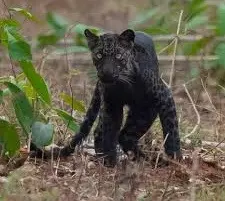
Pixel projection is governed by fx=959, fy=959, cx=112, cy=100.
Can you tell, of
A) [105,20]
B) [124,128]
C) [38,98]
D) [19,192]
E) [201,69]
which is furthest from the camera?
[105,20]

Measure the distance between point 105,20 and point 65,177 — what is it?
8.55 meters

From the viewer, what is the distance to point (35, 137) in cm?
650

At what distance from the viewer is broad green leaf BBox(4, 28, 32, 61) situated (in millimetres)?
6102

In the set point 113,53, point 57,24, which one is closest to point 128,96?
point 113,53

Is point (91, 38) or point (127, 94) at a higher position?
point (91, 38)

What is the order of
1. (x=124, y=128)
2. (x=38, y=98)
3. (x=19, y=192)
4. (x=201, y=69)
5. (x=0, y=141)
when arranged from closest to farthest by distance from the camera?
(x=19, y=192), (x=0, y=141), (x=38, y=98), (x=124, y=128), (x=201, y=69)

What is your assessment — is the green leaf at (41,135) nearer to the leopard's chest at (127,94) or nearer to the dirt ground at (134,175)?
the dirt ground at (134,175)

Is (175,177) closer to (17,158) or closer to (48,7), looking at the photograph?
(17,158)

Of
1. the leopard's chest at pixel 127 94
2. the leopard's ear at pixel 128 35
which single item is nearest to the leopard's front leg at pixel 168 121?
the leopard's chest at pixel 127 94

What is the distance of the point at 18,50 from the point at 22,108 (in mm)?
502

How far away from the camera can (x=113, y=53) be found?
6.76 m

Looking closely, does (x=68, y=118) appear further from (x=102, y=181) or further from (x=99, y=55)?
(x=102, y=181)

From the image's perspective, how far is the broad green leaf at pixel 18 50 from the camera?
6102 mm

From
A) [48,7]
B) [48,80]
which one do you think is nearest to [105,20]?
[48,7]
